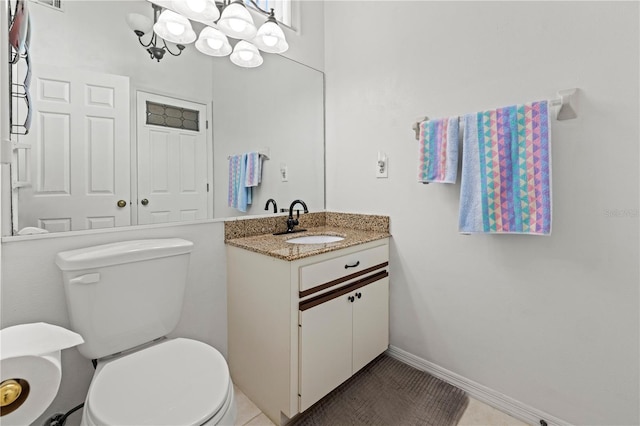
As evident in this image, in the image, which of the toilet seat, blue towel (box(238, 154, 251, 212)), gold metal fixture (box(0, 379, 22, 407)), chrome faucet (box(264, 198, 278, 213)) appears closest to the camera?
gold metal fixture (box(0, 379, 22, 407))

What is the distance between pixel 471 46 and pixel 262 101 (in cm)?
119

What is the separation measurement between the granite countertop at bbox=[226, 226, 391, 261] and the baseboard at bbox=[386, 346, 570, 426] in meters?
0.76

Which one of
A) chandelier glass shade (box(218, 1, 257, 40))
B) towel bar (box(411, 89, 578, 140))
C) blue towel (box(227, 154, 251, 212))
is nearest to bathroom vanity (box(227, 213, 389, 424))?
blue towel (box(227, 154, 251, 212))

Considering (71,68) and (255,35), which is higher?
(255,35)

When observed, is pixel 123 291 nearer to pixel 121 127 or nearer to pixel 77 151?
pixel 77 151

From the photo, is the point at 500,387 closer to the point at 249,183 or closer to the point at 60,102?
the point at 249,183

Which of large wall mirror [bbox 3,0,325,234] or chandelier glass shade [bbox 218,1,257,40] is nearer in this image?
large wall mirror [bbox 3,0,325,234]

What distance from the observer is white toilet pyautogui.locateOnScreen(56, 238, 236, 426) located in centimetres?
87

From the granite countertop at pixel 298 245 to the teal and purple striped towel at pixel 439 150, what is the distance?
47 centimetres

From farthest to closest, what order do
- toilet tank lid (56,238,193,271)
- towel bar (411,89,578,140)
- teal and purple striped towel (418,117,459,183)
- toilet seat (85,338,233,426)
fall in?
teal and purple striped towel (418,117,459,183), towel bar (411,89,578,140), toilet tank lid (56,238,193,271), toilet seat (85,338,233,426)

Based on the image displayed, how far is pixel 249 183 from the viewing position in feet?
5.91

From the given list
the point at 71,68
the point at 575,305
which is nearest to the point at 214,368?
the point at 71,68

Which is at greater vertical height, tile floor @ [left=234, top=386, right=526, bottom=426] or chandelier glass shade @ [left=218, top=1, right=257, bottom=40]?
chandelier glass shade @ [left=218, top=1, right=257, bottom=40]

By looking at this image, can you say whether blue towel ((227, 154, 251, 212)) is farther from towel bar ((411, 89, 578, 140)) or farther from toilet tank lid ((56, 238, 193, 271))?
towel bar ((411, 89, 578, 140))
